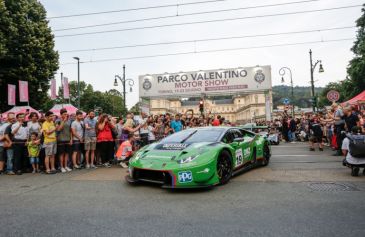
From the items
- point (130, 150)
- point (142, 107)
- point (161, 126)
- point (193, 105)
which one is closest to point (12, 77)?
point (142, 107)

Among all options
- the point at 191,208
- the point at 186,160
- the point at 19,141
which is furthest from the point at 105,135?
the point at 191,208

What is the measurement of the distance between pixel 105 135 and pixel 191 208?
5.93 meters

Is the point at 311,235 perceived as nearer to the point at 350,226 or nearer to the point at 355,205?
the point at 350,226

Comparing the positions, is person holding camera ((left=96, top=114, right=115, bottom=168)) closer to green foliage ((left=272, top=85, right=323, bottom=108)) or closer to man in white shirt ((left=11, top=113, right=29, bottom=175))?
man in white shirt ((left=11, top=113, right=29, bottom=175))

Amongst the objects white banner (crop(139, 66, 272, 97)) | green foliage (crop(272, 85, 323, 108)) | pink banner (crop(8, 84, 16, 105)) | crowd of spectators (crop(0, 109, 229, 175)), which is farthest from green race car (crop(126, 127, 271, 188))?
green foliage (crop(272, 85, 323, 108))

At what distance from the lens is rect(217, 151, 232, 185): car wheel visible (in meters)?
6.16

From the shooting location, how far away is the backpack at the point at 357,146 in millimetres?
6715

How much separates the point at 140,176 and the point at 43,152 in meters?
4.59

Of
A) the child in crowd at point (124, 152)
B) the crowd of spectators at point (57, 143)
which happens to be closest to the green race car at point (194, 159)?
the child in crowd at point (124, 152)

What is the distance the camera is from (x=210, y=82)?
88.6 feet

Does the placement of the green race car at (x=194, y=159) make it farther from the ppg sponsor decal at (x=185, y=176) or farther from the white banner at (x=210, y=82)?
the white banner at (x=210, y=82)

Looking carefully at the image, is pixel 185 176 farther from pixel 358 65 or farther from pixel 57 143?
pixel 358 65

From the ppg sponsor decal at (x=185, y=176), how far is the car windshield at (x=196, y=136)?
1.35m

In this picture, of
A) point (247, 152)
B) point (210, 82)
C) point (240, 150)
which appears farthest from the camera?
point (210, 82)
